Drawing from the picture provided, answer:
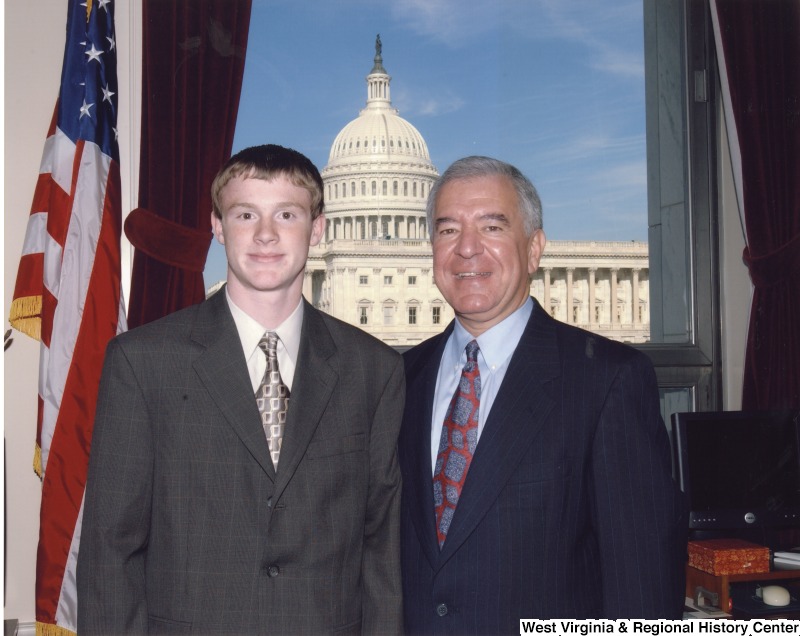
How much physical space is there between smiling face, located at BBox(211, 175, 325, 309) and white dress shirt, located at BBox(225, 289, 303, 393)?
28mm

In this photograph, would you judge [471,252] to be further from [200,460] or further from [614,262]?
[614,262]

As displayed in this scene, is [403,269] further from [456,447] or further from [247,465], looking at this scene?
[247,465]

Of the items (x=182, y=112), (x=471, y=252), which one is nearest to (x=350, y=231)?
(x=182, y=112)

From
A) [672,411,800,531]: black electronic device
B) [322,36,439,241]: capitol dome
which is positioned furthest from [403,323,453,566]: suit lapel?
[322,36,439,241]: capitol dome

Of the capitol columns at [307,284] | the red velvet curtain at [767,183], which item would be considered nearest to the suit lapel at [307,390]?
the red velvet curtain at [767,183]

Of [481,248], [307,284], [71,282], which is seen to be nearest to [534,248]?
[481,248]

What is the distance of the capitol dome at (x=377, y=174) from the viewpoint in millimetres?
4869

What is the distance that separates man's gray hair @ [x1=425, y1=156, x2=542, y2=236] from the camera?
1.67 metres

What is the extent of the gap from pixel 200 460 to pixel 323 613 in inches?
14.5

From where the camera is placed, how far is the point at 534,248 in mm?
1761

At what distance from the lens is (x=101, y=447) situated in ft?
4.46

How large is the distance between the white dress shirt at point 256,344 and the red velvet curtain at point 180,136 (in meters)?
1.50

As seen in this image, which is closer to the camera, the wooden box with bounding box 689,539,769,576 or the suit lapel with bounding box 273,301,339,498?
the suit lapel with bounding box 273,301,339,498

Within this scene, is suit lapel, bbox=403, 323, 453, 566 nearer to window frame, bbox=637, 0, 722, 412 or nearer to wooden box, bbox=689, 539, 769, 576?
wooden box, bbox=689, 539, 769, 576
